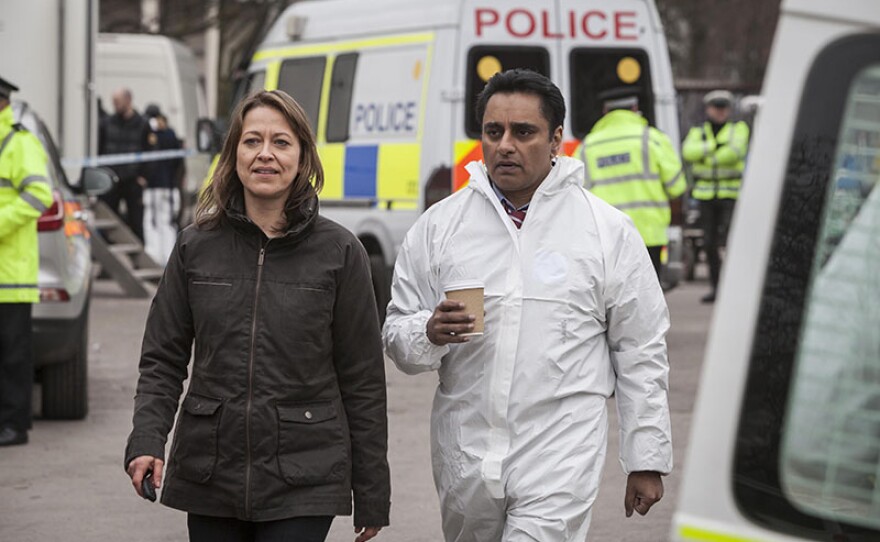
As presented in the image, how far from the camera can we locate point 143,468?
4.08m

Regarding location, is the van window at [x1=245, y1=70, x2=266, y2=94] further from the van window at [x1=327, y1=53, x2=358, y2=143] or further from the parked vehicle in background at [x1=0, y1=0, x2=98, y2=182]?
the parked vehicle in background at [x1=0, y1=0, x2=98, y2=182]

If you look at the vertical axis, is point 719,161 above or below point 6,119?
below

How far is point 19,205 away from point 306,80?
19.1ft

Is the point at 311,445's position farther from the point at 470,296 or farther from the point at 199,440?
the point at 470,296

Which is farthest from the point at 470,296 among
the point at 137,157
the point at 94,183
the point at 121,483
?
the point at 137,157

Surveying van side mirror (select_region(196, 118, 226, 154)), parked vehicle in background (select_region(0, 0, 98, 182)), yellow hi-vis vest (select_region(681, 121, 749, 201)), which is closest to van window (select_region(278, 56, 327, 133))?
van side mirror (select_region(196, 118, 226, 154))

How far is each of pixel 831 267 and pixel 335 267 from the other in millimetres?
1934

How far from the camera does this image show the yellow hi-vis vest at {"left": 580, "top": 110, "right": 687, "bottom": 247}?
35.1 ft

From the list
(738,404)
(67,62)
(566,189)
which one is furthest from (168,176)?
(738,404)

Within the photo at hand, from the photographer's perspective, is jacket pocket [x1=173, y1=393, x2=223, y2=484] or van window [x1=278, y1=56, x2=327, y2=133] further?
van window [x1=278, y1=56, x2=327, y2=133]

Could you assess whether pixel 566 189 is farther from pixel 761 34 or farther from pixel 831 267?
pixel 761 34

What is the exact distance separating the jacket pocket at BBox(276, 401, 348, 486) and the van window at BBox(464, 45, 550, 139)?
819 centimetres

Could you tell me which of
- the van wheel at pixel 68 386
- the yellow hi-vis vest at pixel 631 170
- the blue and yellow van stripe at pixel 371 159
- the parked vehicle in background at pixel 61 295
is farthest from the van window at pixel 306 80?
the van wheel at pixel 68 386

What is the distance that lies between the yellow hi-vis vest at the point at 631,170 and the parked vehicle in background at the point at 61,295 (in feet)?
9.10
